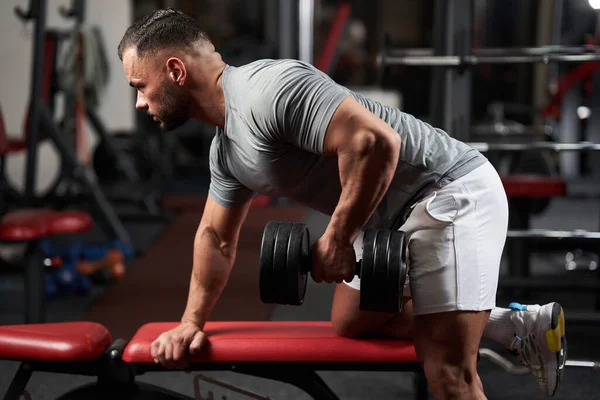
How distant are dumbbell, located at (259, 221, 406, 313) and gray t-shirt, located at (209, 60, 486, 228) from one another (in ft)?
0.49

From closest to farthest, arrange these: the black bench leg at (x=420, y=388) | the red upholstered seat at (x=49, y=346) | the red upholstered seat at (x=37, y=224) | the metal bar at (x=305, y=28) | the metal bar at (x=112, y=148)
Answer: the red upholstered seat at (x=49, y=346)
the black bench leg at (x=420, y=388)
the red upholstered seat at (x=37, y=224)
the metal bar at (x=112, y=148)
the metal bar at (x=305, y=28)

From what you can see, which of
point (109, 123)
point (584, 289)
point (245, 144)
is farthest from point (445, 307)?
point (109, 123)

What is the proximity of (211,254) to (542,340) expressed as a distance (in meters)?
0.81

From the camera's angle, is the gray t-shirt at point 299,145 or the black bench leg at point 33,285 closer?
the gray t-shirt at point 299,145

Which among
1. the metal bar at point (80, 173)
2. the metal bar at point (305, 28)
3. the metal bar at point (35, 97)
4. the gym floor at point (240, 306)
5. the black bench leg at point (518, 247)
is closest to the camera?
the gym floor at point (240, 306)

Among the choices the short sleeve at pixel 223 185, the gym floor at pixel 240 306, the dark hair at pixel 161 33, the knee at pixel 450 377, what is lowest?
the gym floor at pixel 240 306

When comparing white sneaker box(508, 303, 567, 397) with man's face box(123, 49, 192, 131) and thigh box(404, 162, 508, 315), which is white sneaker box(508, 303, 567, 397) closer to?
thigh box(404, 162, 508, 315)

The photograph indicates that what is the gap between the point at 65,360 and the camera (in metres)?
1.70

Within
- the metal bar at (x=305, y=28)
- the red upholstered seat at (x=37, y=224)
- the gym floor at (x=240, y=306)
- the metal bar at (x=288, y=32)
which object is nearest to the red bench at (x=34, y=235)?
the red upholstered seat at (x=37, y=224)

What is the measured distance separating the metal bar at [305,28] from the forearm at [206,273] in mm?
3759

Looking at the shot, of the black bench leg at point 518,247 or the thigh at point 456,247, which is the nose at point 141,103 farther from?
the black bench leg at point 518,247

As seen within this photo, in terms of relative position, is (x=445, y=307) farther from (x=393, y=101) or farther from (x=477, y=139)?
(x=393, y=101)

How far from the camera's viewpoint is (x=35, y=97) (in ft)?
11.8

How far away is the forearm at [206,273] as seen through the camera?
6.04ft
